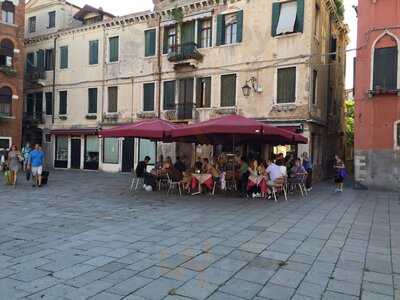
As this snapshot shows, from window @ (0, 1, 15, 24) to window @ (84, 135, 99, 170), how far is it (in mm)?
9119

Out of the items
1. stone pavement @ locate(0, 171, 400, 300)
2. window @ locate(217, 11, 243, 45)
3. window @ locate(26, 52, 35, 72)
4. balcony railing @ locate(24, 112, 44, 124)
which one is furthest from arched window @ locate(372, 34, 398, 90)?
window @ locate(26, 52, 35, 72)

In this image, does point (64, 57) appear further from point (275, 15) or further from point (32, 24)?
point (275, 15)

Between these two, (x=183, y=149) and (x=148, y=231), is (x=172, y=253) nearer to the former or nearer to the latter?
(x=148, y=231)

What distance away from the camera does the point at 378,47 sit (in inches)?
643

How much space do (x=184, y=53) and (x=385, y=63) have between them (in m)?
9.77

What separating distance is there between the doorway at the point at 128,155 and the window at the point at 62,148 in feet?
17.1

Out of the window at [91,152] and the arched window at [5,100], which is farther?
the arched window at [5,100]

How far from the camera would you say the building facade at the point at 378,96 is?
16000 millimetres

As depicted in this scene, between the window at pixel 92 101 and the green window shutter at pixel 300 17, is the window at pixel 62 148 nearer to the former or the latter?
the window at pixel 92 101

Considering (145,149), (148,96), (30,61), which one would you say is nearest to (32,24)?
(30,61)

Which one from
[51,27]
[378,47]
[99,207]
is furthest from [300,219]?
[51,27]

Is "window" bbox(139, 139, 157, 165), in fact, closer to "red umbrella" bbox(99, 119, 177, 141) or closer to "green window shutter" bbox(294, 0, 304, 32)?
"green window shutter" bbox(294, 0, 304, 32)

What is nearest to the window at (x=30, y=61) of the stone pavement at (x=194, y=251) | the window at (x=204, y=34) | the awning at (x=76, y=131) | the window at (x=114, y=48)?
the awning at (x=76, y=131)

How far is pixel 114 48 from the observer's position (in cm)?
2483
